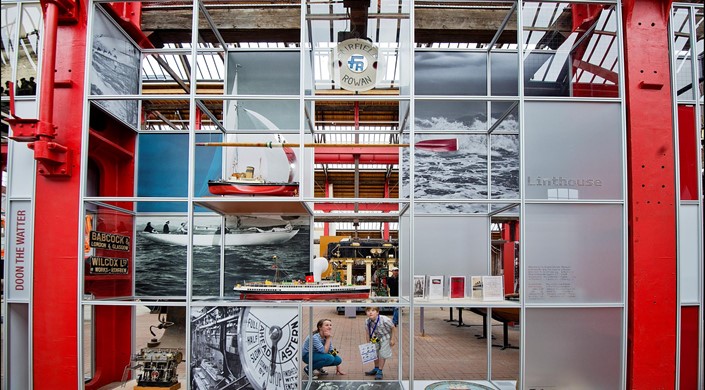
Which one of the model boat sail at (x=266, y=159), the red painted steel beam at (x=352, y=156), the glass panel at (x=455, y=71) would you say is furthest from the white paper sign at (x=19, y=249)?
the red painted steel beam at (x=352, y=156)

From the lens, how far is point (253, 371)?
7.09 metres

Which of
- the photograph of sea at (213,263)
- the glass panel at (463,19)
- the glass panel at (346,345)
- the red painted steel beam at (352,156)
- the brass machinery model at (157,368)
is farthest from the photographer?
the red painted steel beam at (352,156)

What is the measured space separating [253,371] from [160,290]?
3.49 metres

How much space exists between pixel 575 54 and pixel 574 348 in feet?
16.3

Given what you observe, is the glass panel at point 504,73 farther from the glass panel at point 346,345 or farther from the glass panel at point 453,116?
the glass panel at point 346,345

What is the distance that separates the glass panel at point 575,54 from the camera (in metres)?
7.95

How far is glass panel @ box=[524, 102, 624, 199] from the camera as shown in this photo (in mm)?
7172

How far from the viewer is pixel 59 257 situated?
7141mm

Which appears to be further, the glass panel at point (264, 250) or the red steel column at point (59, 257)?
the glass panel at point (264, 250)

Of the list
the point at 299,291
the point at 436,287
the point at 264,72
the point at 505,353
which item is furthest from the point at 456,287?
the point at 505,353

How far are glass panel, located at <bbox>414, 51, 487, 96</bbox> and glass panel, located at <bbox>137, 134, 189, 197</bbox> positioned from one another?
4.87 meters

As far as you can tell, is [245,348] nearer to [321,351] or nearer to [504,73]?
[321,351]

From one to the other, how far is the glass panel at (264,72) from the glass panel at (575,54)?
14.6 feet

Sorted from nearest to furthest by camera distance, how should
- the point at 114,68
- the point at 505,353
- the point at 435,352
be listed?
the point at 114,68
the point at 505,353
the point at 435,352
